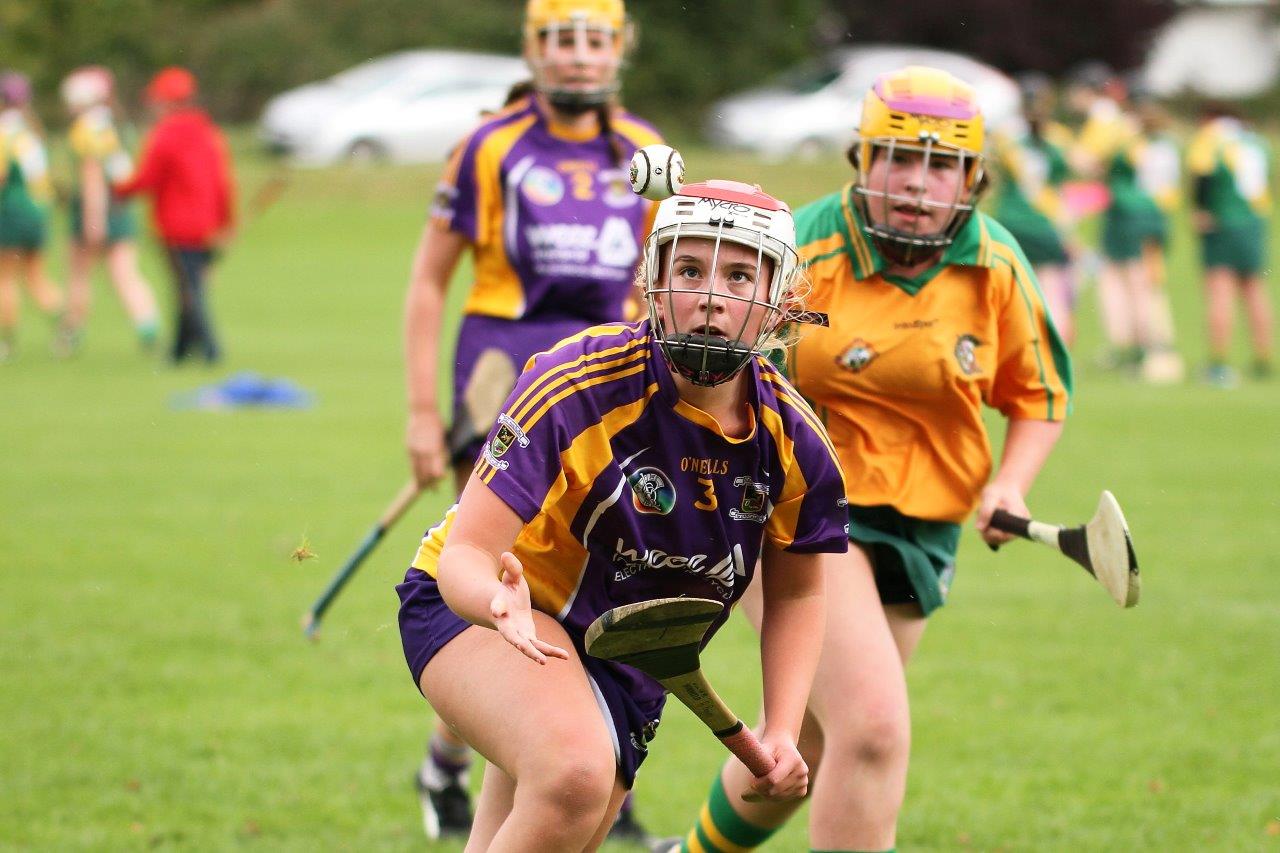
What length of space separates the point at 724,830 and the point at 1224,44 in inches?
2333

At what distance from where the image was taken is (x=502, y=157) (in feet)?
16.9

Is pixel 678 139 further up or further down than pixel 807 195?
further down

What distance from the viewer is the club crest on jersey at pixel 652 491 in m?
3.29

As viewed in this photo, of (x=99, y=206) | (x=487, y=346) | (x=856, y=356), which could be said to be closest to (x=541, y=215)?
(x=487, y=346)

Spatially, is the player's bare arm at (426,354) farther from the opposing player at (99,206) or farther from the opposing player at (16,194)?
the opposing player at (16,194)

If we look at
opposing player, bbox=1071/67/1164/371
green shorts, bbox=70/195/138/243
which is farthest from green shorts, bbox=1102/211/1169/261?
green shorts, bbox=70/195/138/243

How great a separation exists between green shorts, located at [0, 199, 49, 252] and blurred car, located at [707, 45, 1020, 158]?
1805 centimetres

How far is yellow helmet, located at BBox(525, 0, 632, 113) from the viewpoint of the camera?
16.7 ft

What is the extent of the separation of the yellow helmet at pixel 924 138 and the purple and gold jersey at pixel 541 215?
1.19 m

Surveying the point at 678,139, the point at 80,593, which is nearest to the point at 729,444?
the point at 80,593

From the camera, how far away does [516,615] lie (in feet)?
9.47

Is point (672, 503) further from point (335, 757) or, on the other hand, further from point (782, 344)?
point (335, 757)

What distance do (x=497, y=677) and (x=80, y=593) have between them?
4.85 meters

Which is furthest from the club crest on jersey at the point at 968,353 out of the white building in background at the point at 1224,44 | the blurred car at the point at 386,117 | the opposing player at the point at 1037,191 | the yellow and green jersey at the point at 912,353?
the white building in background at the point at 1224,44
